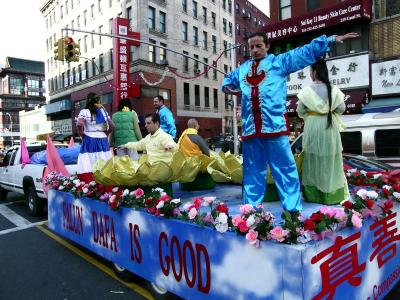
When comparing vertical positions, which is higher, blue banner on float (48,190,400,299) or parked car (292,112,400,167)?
parked car (292,112,400,167)

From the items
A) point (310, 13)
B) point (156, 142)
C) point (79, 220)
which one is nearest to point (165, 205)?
point (156, 142)

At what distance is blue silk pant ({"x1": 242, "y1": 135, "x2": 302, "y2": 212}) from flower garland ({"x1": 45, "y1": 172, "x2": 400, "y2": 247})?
1.58 ft

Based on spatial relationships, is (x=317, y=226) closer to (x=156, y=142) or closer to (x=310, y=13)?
(x=156, y=142)

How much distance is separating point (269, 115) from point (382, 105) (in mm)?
13185

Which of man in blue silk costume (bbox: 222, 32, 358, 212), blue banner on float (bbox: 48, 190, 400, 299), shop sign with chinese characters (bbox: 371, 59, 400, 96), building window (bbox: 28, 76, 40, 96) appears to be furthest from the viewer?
building window (bbox: 28, 76, 40, 96)

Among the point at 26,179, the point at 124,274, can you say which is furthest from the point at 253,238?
the point at 26,179

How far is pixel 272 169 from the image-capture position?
3.52 m

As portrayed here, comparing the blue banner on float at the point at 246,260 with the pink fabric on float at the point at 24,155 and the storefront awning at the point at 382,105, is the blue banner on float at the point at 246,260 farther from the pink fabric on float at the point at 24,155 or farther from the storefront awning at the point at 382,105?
the storefront awning at the point at 382,105

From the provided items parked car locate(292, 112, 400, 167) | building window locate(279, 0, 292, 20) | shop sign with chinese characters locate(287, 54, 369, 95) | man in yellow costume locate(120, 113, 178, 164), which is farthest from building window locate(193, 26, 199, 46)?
man in yellow costume locate(120, 113, 178, 164)

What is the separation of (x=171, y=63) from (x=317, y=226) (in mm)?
33582

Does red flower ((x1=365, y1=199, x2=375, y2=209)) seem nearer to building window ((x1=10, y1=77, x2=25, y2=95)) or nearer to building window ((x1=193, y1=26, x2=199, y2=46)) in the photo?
building window ((x1=193, y1=26, x2=199, y2=46))

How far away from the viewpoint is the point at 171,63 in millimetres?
34812

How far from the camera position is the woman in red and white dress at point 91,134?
18.4 feet

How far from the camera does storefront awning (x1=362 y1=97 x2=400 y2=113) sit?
1440cm
